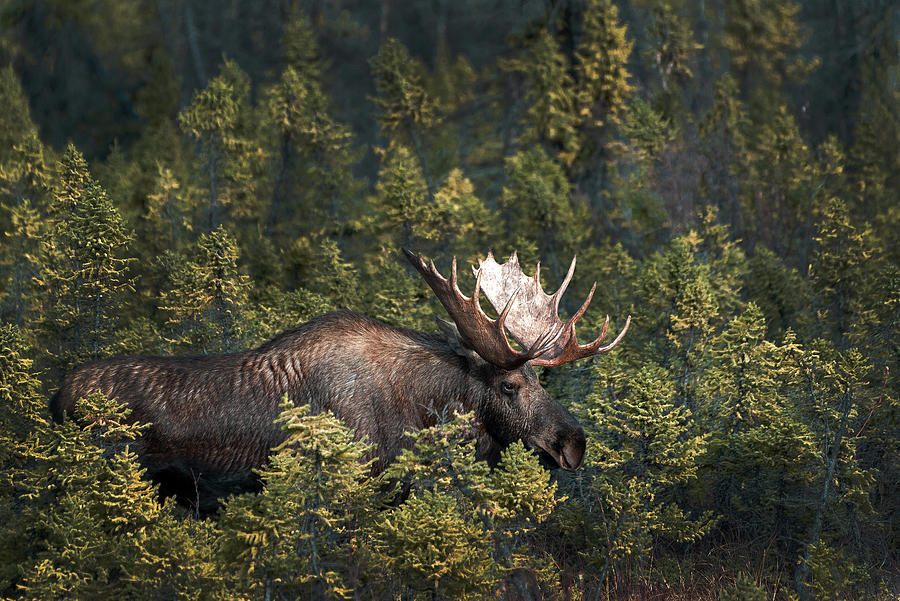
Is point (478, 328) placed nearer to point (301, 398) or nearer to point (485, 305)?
point (301, 398)

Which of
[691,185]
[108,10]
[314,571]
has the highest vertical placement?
[108,10]

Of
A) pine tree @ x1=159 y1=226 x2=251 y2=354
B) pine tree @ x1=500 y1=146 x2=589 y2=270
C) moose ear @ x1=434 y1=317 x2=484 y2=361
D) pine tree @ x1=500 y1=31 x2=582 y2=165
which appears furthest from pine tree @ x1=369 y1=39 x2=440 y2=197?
moose ear @ x1=434 y1=317 x2=484 y2=361

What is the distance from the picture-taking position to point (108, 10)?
21859 mm

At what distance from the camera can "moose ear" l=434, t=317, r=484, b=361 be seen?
6199 mm

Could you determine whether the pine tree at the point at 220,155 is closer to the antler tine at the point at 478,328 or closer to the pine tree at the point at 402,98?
the pine tree at the point at 402,98

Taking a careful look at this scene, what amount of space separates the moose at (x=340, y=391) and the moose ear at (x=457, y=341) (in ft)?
0.03

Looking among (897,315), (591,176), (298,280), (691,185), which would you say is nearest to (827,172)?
(691,185)

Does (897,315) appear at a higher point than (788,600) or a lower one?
higher

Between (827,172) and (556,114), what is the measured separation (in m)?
3.93

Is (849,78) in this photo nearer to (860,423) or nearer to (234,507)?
(860,423)

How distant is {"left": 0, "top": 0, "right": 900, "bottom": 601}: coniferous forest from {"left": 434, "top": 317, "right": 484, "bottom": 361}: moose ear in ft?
2.83

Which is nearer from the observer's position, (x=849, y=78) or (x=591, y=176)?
(x=591, y=176)

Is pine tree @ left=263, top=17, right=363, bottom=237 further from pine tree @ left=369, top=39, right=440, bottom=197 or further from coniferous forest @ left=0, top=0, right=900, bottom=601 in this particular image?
pine tree @ left=369, top=39, right=440, bottom=197

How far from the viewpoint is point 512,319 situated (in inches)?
266
